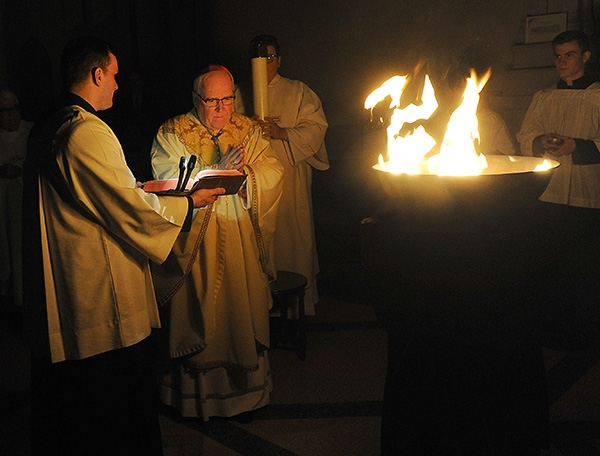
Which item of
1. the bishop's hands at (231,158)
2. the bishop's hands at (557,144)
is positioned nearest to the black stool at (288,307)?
the bishop's hands at (231,158)

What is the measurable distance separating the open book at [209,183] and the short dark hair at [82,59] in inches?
23.3

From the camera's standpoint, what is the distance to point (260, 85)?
4020mm

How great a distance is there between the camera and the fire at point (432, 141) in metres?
2.64

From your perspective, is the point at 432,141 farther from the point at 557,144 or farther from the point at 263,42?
the point at 263,42

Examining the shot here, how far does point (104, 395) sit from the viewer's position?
2.69m

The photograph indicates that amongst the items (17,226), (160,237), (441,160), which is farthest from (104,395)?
(17,226)

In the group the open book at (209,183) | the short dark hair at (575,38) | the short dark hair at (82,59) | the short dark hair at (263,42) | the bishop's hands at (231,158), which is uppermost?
the short dark hair at (263,42)

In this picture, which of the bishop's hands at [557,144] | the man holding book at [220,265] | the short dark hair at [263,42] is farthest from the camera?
the short dark hair at [263,42]

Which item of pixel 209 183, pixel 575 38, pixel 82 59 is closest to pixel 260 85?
pixel 209 183

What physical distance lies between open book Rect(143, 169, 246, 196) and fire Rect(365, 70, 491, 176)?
68 centimetres

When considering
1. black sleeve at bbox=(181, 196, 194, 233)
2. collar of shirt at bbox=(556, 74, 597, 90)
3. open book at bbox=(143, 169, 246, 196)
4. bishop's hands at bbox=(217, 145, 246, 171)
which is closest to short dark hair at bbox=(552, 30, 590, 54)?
collar of shirt at bbox=(556, 74, 597, 90)

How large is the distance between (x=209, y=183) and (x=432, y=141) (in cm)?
99

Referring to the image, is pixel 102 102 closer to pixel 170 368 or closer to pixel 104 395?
pixel 104 395

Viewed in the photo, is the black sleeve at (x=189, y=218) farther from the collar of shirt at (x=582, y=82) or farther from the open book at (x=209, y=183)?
the collar of shirt at (x=582, y=82)
